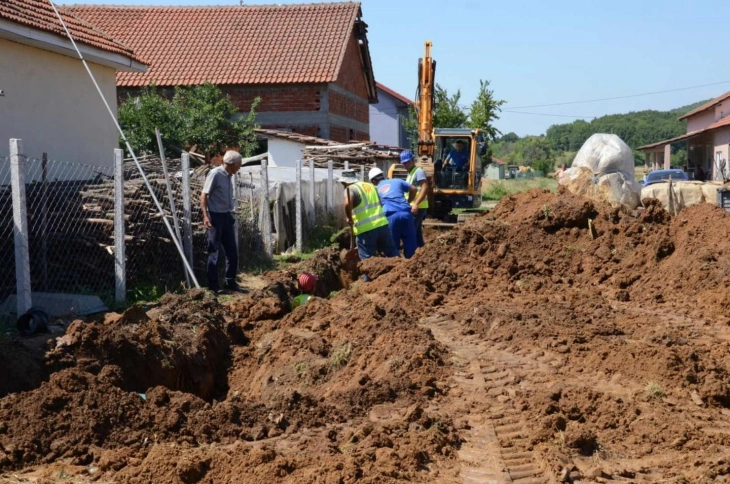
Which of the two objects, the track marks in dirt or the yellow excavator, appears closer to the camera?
the track marks in dirt

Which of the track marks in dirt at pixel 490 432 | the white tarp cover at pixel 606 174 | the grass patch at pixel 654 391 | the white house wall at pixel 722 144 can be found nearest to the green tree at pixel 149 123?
the white tarp cover at pixel 606 174

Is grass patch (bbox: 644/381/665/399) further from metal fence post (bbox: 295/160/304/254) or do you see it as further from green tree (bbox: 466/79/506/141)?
green tree (bbox: 466/79/506/141)

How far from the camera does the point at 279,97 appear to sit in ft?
110

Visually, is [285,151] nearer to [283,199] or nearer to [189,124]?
[189,124]

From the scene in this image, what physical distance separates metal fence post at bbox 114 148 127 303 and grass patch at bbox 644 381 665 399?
5873 millimetres

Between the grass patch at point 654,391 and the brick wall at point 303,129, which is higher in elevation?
the brick wall at point 303,129

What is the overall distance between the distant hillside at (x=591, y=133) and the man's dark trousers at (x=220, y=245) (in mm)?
73698

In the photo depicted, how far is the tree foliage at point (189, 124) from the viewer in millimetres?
25031

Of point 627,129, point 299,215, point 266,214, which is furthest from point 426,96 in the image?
point 627,129

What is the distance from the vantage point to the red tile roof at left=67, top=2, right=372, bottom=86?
33.0 m

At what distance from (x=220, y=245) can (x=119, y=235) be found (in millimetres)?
1823

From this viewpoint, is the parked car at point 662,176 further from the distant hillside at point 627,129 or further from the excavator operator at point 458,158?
the distant hillside at point 627,129

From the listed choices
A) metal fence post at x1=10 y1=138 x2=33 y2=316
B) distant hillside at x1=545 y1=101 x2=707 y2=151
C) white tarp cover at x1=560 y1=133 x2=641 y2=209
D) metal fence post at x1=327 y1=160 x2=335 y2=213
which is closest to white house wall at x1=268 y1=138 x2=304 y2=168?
metal fence post at x1=327 y1=160 x2=335 y2=213

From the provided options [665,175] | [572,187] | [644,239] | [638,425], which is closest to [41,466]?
[638,425]
